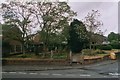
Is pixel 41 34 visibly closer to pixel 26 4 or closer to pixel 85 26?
pixel 26 4

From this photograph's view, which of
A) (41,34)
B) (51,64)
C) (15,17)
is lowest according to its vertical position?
(51,64)

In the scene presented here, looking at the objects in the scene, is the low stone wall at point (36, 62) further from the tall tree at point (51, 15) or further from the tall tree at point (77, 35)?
the tall tree at point (77, 35)

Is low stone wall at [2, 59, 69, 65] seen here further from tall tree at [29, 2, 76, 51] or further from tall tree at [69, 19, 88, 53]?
tall tree at [69, 19, 88, 53]

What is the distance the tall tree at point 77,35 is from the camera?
39013 mm

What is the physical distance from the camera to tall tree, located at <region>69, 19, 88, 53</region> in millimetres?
39013

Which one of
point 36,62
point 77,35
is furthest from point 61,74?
point 77,35

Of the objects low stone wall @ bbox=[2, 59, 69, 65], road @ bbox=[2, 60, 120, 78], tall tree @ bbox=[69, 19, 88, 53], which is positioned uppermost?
tall tree @ bbox=[69, 19, 88, 53]

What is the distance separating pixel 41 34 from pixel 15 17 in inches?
137

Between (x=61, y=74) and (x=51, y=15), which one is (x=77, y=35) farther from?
(x=61, y=74)

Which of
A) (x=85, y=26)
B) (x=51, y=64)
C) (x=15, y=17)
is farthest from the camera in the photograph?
(x=85, y=26)

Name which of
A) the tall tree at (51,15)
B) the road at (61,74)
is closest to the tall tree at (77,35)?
the tall tree at (51,15)

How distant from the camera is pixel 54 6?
2952 centimetres

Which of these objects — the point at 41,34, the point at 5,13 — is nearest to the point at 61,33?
the point at 41,34

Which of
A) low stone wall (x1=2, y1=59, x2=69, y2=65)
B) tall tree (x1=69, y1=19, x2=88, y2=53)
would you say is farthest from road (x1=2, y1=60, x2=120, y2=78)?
Answer: tall tree (x1=69, y1=19, x2=88, y2=53)
